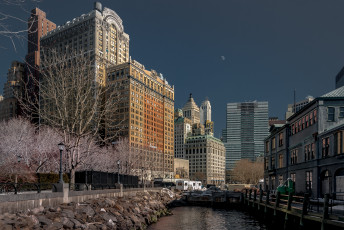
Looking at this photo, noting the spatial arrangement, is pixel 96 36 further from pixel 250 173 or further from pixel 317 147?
pixel 317 147

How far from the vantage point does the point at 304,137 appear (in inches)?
1892

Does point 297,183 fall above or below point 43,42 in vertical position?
below

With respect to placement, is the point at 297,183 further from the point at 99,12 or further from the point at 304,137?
the point at 99,12

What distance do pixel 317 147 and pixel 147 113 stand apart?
125 m

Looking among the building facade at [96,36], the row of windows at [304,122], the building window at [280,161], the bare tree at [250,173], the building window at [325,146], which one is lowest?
the bare tree at [250,173]

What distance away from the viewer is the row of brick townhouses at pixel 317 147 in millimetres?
36844

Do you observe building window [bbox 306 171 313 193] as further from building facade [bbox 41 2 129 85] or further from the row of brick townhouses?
building facade [bbox 41 2 129 85]

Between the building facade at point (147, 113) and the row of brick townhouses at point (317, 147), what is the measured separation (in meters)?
79.8

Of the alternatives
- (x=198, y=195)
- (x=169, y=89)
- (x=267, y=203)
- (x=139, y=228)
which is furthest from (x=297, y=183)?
(x=169, y=89)

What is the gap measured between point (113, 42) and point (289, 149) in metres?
142

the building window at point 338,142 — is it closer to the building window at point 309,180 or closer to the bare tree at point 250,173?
the building window at point 309,180

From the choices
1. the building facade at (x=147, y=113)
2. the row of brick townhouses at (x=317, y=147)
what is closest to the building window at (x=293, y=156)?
the row of brick townhouses at (x=317, y=147)

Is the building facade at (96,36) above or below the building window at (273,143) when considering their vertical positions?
above

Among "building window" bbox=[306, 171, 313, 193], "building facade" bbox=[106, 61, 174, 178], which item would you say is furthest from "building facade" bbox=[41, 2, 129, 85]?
"building window" bbox=[306, 171, 313, 193]
